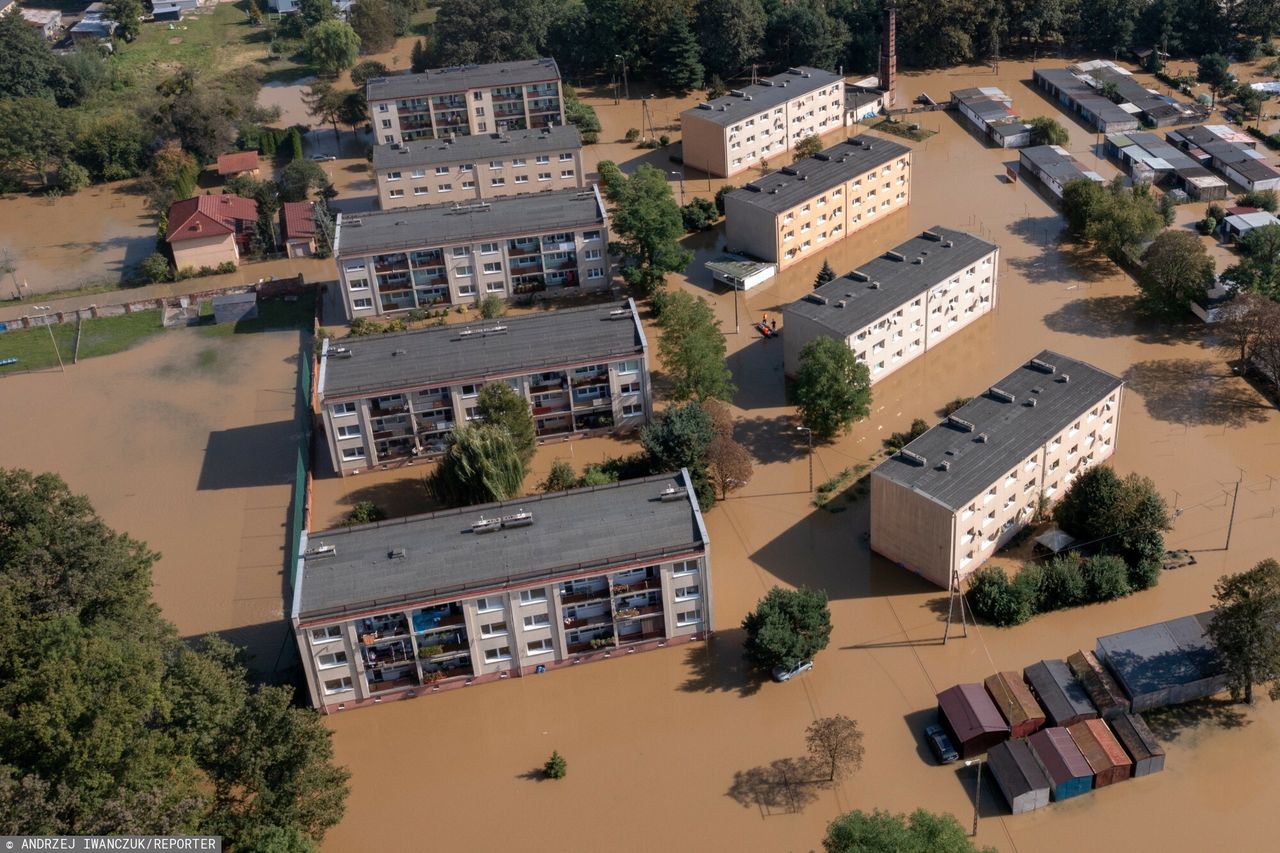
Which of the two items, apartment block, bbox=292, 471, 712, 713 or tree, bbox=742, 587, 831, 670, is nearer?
tree, bbox=742, 587, 831, 670

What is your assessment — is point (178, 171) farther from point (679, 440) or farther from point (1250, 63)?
point (1250, 63)

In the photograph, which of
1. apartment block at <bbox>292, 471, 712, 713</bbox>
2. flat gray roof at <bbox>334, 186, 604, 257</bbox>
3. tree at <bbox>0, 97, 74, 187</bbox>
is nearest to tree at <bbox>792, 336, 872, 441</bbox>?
apartment block at <bbox>292, 471, 712, 713</bbox>

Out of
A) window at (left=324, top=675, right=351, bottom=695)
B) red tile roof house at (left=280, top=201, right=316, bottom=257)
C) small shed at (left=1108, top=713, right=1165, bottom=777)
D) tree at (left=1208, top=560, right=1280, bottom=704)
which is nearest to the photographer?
small shed at (left=1108, top=713, right=1165, bottom=777)

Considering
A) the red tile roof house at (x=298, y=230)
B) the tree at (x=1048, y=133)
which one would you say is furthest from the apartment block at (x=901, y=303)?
the red tile roof house at (x=298, y=230)

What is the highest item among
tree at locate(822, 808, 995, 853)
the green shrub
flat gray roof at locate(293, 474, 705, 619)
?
flat gray roof at locate(293, 474, 705, 619)

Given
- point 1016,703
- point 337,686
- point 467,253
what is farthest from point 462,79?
point 1016,703

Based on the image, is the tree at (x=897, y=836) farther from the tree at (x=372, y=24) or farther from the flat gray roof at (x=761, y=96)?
the tree at (x=372, y=24)

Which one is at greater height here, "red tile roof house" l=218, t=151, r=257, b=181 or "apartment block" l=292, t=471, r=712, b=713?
"red tile roof house" l=218, t=151, r=257, b=181

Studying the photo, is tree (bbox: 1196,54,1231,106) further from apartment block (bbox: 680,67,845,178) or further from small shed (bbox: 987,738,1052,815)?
small shed (bbox: 987,738,1052,815)
